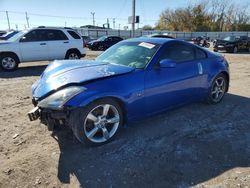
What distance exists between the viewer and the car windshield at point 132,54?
431 cm

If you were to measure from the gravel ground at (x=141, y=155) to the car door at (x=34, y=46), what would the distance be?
641 centimetres

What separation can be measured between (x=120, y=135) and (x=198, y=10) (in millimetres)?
68565

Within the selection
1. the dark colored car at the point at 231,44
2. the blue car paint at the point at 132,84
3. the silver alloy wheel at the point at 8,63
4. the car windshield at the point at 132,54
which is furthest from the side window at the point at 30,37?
the dark colored car at the point at 231,44

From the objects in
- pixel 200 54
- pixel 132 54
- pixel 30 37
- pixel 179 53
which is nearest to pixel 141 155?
pixel 132 54

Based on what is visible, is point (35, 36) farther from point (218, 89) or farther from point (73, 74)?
point (218, 89)

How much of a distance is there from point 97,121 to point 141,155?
0.80m

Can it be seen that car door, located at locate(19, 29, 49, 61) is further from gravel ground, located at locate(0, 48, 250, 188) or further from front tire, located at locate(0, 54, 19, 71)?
gravel ground, located at locate(0, 48, 250, 188)

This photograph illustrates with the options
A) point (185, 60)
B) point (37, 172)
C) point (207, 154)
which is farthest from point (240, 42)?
point (37, 172)

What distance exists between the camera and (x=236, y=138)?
4.15 meters

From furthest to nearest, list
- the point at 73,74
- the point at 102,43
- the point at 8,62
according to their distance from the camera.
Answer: the point at 102,43
the point at 8,62
the point at 73,74

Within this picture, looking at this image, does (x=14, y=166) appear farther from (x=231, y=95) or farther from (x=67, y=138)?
(x=231, y=95)

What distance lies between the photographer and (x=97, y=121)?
372 cm

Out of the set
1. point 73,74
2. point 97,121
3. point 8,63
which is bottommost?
point 8,63

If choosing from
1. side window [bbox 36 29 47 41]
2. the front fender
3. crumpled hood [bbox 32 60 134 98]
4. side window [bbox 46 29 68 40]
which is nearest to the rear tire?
side window [bbox 36 29 47 41]
